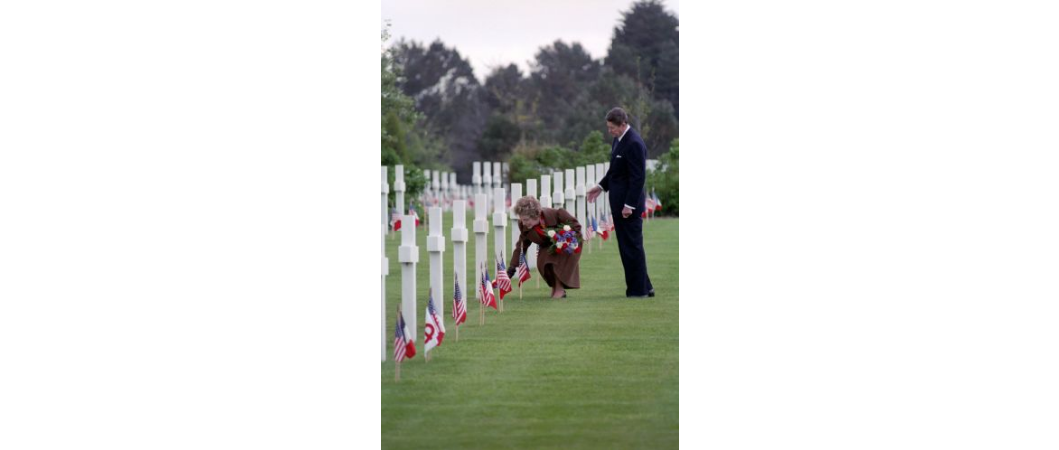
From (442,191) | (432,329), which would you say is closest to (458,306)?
(432,329)

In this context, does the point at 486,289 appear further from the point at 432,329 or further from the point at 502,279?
the point at 432,329

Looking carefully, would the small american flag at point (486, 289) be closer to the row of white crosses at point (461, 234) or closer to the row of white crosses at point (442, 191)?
the row of white crosses at point (461, 234)

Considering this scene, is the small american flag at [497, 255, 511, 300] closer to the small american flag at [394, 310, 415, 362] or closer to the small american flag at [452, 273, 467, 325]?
the small american flag at [452, 273, 467, 325]

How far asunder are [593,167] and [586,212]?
3.50 ft

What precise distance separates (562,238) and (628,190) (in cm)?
78

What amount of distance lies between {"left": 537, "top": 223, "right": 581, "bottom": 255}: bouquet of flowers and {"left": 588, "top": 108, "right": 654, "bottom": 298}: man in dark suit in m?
0.35

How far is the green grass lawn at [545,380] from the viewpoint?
22.2ft

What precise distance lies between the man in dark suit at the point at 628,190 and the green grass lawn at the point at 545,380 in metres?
0.32

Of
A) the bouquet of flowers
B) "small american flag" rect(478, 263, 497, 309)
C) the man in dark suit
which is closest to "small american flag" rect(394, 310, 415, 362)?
"small american flag" rect(478, 263, 497, 309)

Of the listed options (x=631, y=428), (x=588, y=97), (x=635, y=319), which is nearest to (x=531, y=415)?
(x=631, y=428)

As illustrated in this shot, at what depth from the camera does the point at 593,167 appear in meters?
17.7

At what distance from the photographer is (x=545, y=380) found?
7949mm

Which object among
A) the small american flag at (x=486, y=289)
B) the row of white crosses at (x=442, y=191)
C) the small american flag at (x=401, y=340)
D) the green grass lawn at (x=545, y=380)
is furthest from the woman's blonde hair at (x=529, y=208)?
the row of white crosses at (x=442, y=191)
